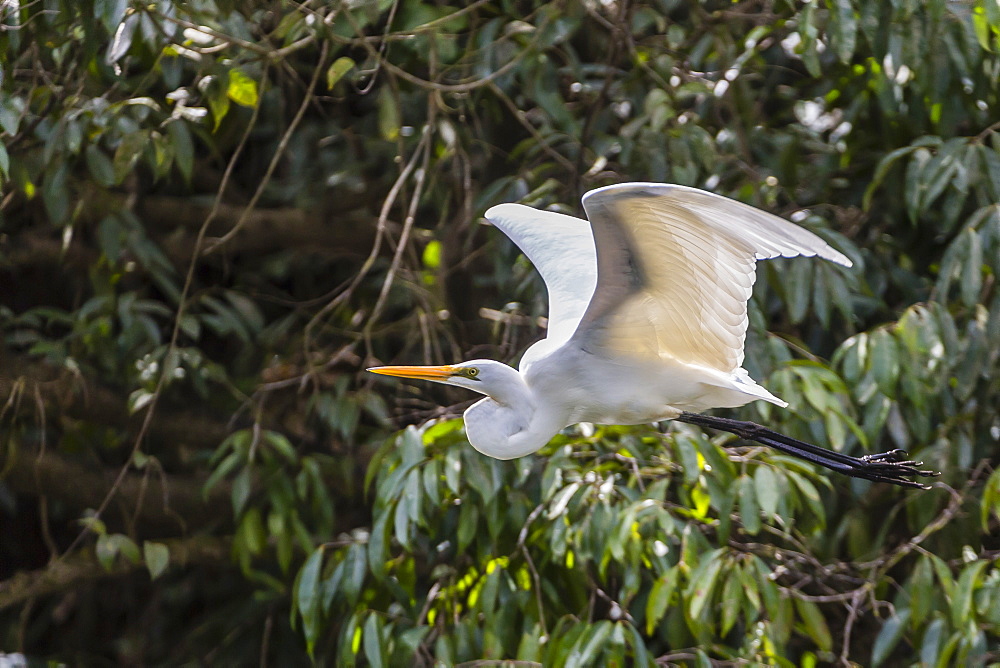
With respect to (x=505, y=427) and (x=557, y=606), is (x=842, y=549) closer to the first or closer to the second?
(x=557, y=606)

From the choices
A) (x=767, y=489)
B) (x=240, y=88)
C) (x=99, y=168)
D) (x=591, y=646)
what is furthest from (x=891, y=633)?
(x=99, y=168)

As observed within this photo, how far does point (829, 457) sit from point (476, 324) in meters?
1.42

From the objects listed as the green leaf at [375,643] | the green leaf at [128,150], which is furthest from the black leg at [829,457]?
the green leaf at [128,150]

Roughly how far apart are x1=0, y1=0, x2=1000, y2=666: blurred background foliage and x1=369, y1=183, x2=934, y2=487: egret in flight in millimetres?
228

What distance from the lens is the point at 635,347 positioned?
2178mm

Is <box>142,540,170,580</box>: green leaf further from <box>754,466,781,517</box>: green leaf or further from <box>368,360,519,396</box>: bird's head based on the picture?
<box>754,466,781,517</box>: green leaf

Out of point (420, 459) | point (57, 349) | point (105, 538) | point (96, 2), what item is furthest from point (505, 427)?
point (57, 349)

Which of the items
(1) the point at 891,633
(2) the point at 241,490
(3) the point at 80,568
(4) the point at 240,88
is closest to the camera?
(1) the point at 891,633

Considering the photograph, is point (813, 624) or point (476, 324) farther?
point (476, 324)

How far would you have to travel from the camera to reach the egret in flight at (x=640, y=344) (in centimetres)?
187

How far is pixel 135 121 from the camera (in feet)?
9.11

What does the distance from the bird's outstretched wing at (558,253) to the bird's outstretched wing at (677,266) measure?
10.6 inches

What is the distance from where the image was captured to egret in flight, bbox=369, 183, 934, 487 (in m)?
1.87

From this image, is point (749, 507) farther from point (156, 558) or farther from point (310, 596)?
point (156, 558)
